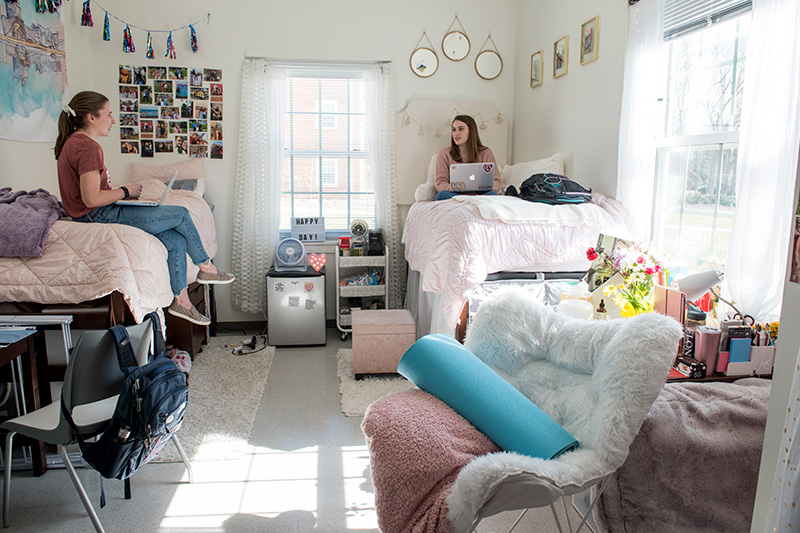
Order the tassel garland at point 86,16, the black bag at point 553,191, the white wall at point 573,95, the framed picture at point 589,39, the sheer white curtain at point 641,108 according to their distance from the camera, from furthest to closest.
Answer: the tassel garland at point 86,16 < the framed picture at point 589,39 < the white wall at point 573,95 < the black bag at point 553,191 < the sheer white curtain at point 641,108

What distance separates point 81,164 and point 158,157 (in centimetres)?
172

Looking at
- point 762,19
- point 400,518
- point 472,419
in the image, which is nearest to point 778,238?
point 762,19

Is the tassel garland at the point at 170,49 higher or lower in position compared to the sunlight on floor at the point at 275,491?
higher

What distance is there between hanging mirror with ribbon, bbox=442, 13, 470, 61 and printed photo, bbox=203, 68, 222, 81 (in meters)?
1.73

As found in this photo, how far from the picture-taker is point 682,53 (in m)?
2.61

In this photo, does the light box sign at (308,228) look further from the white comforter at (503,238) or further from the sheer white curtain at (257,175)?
the white comforter at (503,238)

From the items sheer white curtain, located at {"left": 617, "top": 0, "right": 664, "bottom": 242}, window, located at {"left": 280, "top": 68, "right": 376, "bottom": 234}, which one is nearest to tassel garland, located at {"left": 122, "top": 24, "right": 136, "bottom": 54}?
window, located at {"left": 280, "top": 68, "right": 376, "bottom": 234}

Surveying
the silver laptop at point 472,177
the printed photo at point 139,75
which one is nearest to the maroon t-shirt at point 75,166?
the printed photo at point 139,75

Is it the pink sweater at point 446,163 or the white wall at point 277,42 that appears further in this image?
the white wall at point 277,42

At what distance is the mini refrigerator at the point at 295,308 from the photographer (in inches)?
158

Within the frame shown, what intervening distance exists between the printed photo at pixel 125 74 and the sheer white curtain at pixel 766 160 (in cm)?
392

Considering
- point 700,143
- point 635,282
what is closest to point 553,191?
point 700,143

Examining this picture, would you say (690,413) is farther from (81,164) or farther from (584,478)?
(81,164)

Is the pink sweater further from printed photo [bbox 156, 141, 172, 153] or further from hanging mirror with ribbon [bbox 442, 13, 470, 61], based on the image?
printed photo [bbox 156, 141, 172, 153]
